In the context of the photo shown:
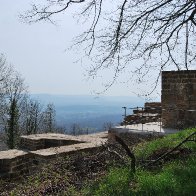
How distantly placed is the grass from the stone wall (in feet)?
24.7

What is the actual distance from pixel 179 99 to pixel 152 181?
29.6 ft

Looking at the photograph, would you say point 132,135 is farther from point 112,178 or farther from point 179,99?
point 112,178

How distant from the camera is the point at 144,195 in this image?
458 cm

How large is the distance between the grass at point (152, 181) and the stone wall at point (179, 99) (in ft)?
24.7

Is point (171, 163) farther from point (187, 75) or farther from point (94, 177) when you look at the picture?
point (187, 75)

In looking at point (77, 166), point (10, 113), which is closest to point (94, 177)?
point (77, 166)

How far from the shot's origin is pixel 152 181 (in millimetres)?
4910

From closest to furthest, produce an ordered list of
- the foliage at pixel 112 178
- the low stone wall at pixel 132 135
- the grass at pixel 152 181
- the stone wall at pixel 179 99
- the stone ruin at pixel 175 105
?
1. the grass at pixel 152 181
2. the foliage at pixel 112 178
3. the low stone wall at pixel 132 135
4. the stone ruin at pixel 175 105
5. the stone wall at pixel 179 99

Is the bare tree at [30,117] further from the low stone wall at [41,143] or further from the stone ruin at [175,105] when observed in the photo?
the stone ruin at [175,105]

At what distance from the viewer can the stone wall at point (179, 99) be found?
13.2 meters

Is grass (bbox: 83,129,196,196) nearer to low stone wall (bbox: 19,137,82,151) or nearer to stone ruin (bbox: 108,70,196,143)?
low stone wall (bbox: 19,137,82,151)

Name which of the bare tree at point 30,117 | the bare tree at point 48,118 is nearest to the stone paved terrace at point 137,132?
the bare tree at point 30,117

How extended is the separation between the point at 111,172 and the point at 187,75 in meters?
8.15

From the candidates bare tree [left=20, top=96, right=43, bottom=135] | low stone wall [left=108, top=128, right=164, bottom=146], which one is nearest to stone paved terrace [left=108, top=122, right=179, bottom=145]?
low stone wall [left=108, top=128, right=164, bottom=146]
